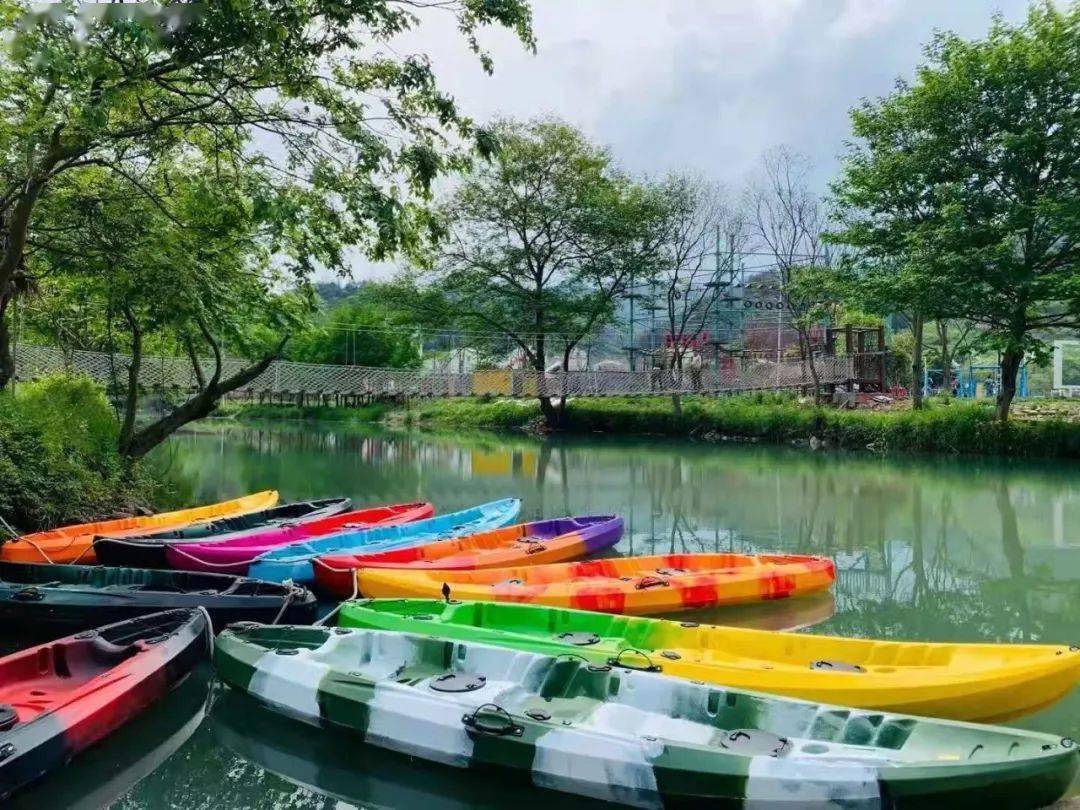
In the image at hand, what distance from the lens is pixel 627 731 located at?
122 inches

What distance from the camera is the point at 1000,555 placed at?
7.62 m

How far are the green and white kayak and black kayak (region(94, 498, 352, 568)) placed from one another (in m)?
2.17

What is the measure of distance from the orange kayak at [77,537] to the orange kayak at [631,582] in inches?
98.1

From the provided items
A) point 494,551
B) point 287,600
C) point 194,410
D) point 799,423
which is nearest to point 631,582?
point 494,551

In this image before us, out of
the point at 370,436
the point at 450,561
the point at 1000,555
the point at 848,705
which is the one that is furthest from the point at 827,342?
the point at 848,705

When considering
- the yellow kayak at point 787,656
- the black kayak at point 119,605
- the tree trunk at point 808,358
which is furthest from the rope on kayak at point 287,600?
the tree trunk at point 808,358

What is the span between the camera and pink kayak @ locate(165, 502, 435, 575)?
5.52 meters

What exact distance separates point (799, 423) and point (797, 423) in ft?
0.19

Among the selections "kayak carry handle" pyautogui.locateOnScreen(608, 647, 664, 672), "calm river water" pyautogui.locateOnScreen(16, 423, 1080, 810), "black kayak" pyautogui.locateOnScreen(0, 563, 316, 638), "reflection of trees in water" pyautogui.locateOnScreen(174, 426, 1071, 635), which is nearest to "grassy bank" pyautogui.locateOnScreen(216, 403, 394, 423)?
"calm river water" pyautogui.locateOnScreen(16, 423, 1080, 810)

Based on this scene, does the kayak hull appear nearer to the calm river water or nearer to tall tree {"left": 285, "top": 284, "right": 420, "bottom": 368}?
the calm river water

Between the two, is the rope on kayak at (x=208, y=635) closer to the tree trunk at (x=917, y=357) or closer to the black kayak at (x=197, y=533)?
the black kayak at (x=197, y=533)

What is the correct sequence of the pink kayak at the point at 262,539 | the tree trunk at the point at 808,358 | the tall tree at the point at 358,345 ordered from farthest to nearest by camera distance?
the tall tree at the point at 358,345, the tree trunk at the point at 808,358, the pink kayak at the point at 262,539

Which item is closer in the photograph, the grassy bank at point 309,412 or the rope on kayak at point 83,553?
the rope on kayak at point 83,553

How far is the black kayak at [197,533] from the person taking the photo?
5.69 meters
